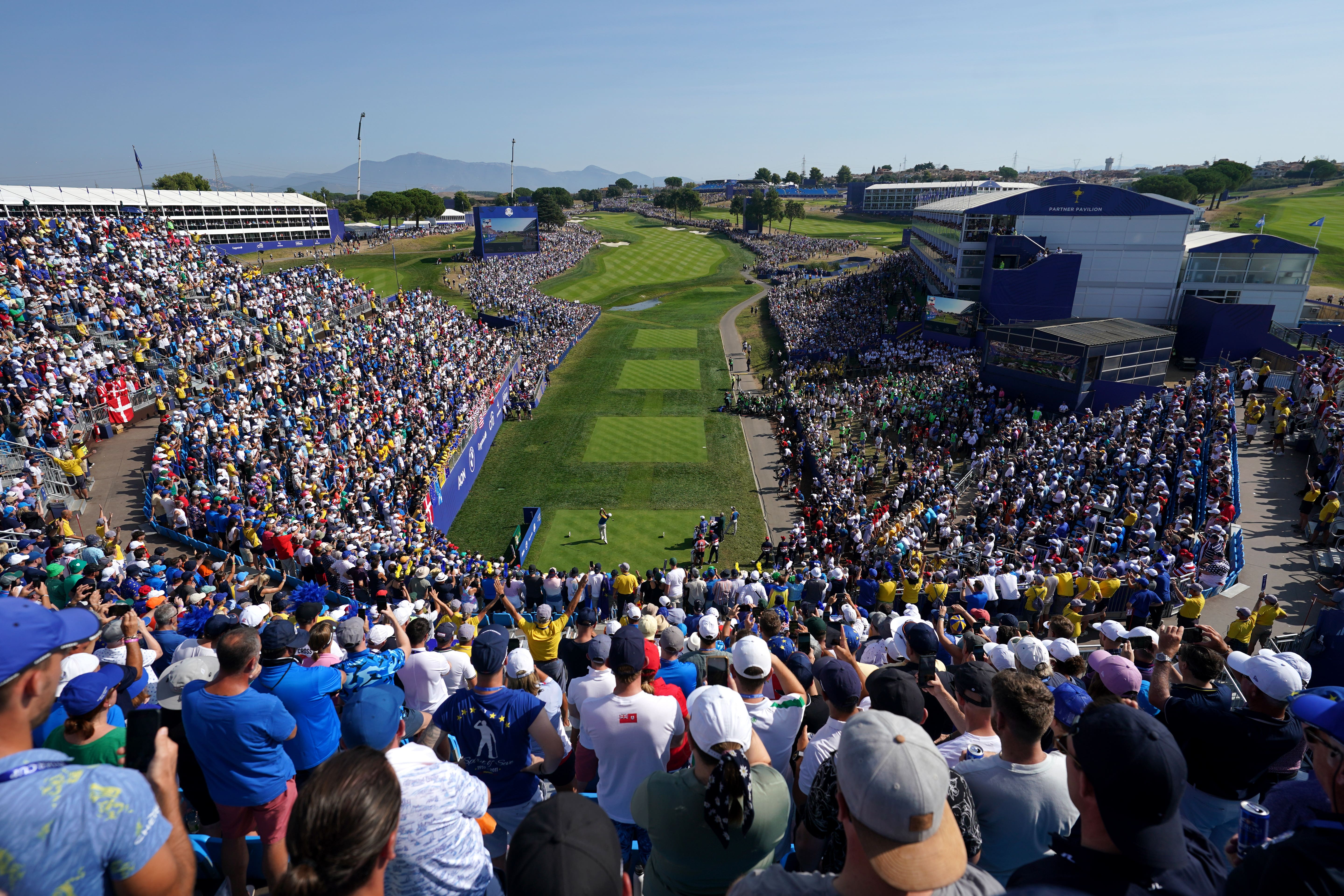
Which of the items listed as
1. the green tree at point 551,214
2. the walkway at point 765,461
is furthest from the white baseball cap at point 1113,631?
the green tree at point 551,214

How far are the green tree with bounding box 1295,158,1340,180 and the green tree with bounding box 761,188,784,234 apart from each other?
269ft

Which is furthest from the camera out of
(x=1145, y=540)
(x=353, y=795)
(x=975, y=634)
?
(x=1145, y=540)

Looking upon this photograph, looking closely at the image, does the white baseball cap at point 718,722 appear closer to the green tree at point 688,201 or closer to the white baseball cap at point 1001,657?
the white baseball cap at point 1001,657

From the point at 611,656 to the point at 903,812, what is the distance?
2352mm

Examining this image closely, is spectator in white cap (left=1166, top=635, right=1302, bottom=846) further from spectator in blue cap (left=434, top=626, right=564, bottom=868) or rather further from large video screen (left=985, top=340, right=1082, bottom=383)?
large video screen (left=985, top=340, right=1082, bottom=383)

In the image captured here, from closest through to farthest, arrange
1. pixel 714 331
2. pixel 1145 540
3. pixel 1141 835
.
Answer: pixel 1141 835 → pixel 1145 540 → pixel 714 331

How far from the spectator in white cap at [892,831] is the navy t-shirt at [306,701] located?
3.37 m

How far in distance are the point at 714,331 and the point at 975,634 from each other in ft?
145

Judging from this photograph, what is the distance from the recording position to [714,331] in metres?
50.2

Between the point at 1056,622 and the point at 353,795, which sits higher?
the point at 353,795

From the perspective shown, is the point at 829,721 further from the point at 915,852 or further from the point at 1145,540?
the point at 1145,540

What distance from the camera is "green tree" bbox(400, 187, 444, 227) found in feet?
338

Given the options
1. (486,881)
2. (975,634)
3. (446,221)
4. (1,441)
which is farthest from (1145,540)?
(446,221)

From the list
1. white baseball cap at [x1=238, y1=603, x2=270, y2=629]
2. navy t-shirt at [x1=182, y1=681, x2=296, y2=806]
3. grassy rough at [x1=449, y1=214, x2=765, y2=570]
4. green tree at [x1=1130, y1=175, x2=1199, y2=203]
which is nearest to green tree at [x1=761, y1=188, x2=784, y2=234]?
green tree at [x1=1130, y1=175, x2=1199, y2=203]
